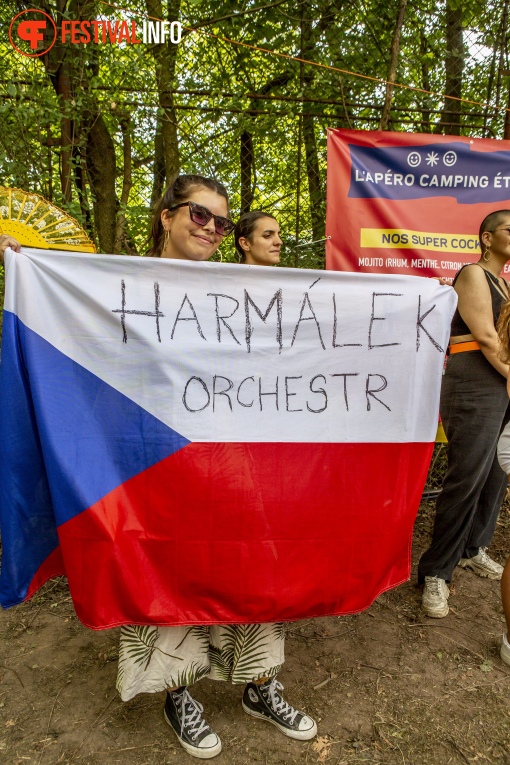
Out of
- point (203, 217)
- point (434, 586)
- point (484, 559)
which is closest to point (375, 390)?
point (203, 217)

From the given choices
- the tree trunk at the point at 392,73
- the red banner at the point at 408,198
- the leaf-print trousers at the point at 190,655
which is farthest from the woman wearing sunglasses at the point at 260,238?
the leaf-print trousers at the point at 190,655

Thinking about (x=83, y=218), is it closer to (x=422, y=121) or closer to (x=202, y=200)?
(x=202, y=200)

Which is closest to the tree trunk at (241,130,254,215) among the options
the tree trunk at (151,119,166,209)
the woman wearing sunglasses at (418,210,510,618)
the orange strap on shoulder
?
the tree trunk at (151,119,166,209)

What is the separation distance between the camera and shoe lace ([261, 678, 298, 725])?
202 cm

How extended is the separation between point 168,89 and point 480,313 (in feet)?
8.51

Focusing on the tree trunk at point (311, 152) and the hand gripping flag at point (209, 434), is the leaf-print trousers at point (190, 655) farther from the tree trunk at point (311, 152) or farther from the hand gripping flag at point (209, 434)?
the tree trunk at point (311, 152)

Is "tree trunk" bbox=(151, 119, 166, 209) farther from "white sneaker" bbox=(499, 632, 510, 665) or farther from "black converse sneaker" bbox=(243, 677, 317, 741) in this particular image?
"white sneaker" bbox=(499, 632, 510, 665)

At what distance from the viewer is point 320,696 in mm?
2213

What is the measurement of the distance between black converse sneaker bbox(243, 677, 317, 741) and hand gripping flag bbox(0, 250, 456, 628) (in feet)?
1.10

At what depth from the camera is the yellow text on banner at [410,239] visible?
3.37m

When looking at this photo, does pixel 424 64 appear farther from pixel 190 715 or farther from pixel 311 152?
pixel 190 715

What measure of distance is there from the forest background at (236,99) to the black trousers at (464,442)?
172cm

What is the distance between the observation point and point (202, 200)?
202 cm

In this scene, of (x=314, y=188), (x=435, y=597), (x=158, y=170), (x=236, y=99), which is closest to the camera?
(x=435, y=597)
